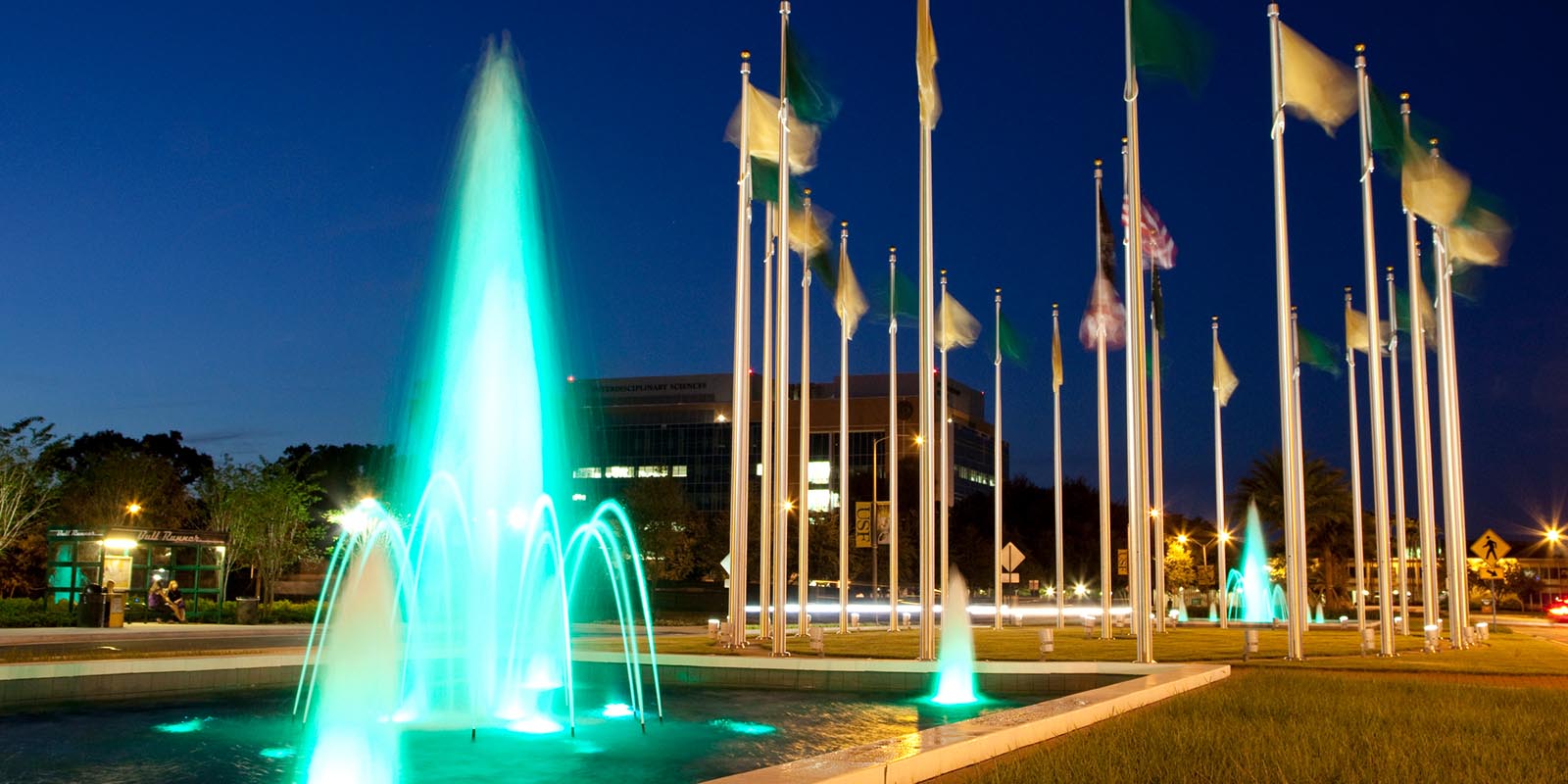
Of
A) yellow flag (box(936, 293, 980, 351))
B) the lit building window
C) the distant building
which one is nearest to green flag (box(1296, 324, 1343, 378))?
yellow flag (box(936, 293, 980, 351))


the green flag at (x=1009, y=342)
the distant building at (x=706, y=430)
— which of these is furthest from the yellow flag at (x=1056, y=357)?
the distant building at (x=706, y=430)

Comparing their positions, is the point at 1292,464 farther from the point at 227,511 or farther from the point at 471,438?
the point at 227,511

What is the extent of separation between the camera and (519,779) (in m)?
12.3

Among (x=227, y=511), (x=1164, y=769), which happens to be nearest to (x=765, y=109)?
(x=1164, y=769)

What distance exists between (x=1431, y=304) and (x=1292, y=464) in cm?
1649

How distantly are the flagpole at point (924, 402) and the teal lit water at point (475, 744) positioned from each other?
5.04m

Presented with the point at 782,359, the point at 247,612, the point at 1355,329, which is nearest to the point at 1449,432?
the point at 1355,329

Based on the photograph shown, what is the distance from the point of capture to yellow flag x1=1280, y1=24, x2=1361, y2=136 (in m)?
26.0

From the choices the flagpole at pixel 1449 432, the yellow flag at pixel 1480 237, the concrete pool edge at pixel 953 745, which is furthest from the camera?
the flagpole at pixel 1449 432

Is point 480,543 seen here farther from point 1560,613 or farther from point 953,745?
point 1560,613

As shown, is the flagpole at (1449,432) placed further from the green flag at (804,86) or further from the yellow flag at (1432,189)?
the green flag at (804,86)

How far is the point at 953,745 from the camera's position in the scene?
10.3 metres

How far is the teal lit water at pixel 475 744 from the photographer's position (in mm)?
12492

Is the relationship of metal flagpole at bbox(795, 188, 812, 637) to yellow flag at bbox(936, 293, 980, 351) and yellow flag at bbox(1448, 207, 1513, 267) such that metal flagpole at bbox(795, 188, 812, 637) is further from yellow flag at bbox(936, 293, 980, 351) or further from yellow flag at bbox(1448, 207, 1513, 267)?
yellow flag at bbox(1448, 207, 1513, 267)
